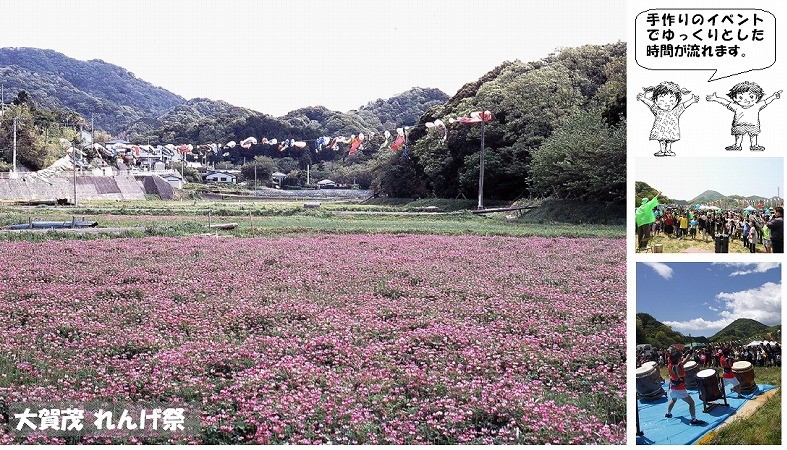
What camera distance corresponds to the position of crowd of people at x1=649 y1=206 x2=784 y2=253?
12.6 ft

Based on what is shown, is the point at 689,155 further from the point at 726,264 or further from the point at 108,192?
the point at 108,192

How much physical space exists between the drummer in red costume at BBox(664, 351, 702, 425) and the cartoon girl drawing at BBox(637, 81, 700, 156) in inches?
45.9

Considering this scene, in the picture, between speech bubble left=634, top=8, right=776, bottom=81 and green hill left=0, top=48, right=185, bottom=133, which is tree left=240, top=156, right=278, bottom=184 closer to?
green hill left=0, top=48, right=185, bottom=133

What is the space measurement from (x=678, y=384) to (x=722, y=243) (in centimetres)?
85

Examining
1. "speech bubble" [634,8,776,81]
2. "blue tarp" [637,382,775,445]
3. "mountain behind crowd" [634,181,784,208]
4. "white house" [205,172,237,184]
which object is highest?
"speech bubble" [634,8,776,81]

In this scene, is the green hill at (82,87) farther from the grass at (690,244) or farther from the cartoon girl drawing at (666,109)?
the grass at (690,244)

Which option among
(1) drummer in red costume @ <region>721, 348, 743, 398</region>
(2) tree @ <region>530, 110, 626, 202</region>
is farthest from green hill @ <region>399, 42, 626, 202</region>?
(1) drummer in red costume @ <region>721, 348, 743, 398</region>

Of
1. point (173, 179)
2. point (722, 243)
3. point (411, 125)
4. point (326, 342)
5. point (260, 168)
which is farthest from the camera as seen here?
point (411, 125)

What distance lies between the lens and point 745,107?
396 cm

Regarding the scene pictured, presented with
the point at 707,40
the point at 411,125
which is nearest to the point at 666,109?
the point at 707,40

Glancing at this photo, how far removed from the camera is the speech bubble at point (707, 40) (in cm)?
392

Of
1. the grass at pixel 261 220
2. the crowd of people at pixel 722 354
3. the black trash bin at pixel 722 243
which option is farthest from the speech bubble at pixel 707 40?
the grass at pixel 261 220

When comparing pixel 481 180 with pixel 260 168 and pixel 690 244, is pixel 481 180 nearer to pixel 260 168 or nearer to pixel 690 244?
pixel 260 168

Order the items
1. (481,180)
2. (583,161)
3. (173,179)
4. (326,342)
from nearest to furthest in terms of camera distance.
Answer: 1. (326,342)
2. (173,179)
3. (583,161)
4. (481,180)
